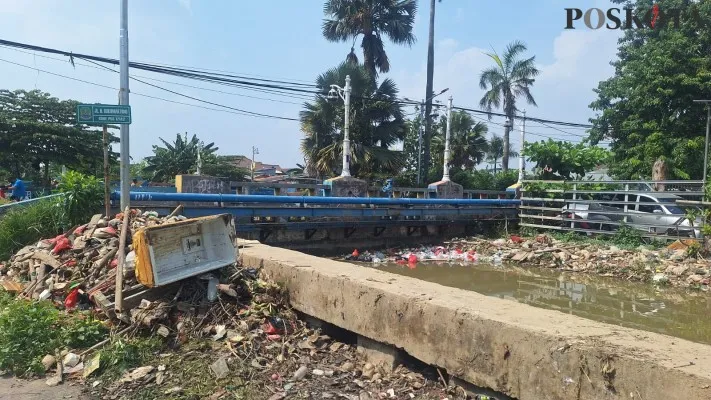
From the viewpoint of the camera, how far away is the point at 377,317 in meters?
3.93

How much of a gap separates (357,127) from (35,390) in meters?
19.2

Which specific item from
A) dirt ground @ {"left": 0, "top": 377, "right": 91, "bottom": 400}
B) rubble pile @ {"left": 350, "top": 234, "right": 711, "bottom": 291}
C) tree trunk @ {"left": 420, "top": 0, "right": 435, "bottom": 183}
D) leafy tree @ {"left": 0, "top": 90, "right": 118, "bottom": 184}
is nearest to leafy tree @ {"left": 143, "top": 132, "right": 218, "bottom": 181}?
leafy tree @ {"left": 0, "top": 90, "right": 118, "bottom": 184}

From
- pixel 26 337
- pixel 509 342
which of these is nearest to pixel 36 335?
pixel 26 337

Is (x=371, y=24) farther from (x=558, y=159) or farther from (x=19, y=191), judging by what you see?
(x=19, y=191)

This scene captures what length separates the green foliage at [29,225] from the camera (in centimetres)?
775

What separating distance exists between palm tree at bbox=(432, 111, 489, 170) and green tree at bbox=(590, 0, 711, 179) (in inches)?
544

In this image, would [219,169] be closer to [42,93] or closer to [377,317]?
[42,93]

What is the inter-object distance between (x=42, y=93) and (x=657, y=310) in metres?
28.7

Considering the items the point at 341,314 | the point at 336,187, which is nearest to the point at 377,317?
the point at 341,314

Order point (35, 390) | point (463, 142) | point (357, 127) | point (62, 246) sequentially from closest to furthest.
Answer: point (35, 390)
point (62, 246)
point (357, 127)
point (463, 142)

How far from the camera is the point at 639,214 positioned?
1341 cm

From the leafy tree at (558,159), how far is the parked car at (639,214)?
17.9ft

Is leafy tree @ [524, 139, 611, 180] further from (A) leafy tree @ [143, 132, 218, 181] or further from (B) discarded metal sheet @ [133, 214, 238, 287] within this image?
(A) leafy tree @ [143, 132, 218, 181]

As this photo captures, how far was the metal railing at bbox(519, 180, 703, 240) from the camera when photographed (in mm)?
12516
